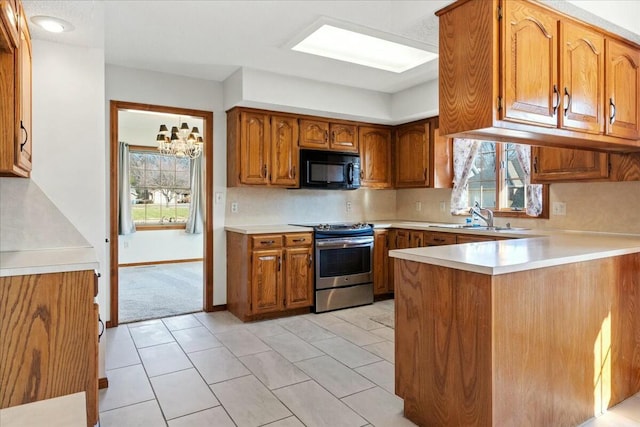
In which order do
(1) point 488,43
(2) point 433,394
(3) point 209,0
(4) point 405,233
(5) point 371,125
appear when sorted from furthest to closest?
(5) point 371,125 < (4) point 405,233 < (3) point 209,0 < (2) point 433,394 < (1) point 488,43

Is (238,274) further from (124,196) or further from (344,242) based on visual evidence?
(124,196)

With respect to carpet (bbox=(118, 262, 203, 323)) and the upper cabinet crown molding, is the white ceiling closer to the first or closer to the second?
the upper cabinet crown molding

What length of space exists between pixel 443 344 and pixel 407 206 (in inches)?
Result: 146

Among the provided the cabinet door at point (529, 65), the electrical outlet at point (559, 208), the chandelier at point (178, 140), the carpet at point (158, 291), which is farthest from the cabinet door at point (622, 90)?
the chandelier at point (178, 140)

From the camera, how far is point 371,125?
16.7 ft

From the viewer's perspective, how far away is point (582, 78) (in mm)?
2322

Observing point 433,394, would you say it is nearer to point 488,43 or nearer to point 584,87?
point 488,43

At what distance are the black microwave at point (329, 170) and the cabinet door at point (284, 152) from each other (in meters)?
0.09

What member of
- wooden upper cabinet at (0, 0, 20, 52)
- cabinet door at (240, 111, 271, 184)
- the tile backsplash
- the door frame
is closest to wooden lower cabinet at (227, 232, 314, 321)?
the door frame

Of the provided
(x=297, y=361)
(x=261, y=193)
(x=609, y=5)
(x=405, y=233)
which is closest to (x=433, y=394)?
(x=297, y=361)

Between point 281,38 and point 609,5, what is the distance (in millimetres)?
2204

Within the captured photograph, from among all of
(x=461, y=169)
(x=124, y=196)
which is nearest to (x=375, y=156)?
(x=461, y=169)

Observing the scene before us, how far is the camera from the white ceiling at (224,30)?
2.27m

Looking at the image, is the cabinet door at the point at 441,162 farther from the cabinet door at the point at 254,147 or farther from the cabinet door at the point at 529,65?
the cabinet door at the point at 529,65
